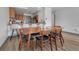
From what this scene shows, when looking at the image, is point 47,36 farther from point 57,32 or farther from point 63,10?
point 63,10

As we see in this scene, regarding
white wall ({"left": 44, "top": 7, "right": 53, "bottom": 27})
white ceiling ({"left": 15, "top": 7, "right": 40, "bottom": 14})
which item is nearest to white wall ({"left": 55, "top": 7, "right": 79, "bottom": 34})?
white wall ({"left": 44, "top": 7, "right": 53, "bottom": 27})

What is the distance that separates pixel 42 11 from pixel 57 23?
1519mm

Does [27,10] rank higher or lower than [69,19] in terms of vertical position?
higher

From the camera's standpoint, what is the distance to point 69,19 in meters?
5.77

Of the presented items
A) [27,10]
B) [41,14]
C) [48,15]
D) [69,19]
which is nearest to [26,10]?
[27,10]

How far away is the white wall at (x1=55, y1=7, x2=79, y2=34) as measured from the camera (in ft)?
17.6

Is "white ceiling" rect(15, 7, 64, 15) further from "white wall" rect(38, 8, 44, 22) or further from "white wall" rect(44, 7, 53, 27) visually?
"white wall" rect(44, 7, 53, 27)

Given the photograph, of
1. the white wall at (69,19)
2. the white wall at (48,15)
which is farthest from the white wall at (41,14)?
the white wall at (69,19)

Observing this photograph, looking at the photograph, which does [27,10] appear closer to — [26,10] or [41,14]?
[26,10]

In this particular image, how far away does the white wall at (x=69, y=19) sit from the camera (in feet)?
17.6

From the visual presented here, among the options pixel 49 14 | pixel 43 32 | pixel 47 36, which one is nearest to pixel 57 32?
pixel 47 36

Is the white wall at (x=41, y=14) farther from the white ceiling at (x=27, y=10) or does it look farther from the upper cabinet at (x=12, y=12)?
the upper cabinet at (x=12, y=12)

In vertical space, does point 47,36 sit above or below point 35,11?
below

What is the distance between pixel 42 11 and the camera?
5.04 meters
